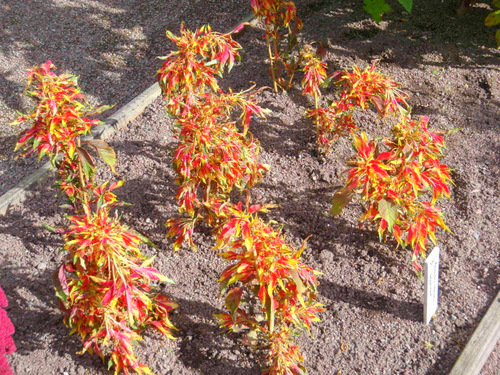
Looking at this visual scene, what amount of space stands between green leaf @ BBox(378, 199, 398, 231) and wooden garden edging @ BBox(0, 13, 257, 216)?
6.11 feet

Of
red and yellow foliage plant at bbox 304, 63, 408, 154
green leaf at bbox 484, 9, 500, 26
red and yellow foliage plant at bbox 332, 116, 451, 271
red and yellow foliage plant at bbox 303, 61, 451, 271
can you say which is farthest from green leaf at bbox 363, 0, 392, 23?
red and yellow foliage plant at bbox 332, 116, 451, 271

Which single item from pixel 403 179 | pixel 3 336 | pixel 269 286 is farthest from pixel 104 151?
pixel 403 179

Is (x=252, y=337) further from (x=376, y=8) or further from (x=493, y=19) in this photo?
(x=493, y=19)

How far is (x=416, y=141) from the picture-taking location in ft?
8.21

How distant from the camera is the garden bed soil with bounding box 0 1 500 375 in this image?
2.43 metres

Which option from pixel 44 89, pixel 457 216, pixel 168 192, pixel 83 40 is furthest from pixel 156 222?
pixel 83 40

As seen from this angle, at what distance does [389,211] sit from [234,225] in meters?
0.78

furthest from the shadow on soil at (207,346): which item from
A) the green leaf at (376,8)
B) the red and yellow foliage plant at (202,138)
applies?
the green leaf at (376,8)

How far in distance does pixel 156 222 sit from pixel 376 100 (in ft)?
4.38

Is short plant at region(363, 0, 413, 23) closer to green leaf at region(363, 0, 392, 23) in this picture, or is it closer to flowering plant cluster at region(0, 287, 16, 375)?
green leaf at region(363, 0, 392, 23)

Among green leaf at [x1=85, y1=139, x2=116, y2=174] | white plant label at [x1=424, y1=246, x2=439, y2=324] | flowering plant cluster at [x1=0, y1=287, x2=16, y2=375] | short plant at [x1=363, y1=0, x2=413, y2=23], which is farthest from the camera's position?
short plant at [x1=363, y1=0, x2=413, y2=23]

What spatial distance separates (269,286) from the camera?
74.6 inches

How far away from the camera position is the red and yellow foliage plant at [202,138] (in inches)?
92.5

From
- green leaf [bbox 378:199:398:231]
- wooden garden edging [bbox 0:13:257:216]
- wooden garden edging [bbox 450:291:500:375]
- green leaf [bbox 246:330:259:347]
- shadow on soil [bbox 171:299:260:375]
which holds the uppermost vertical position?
green leaf [bbox 378:199:398:231]
